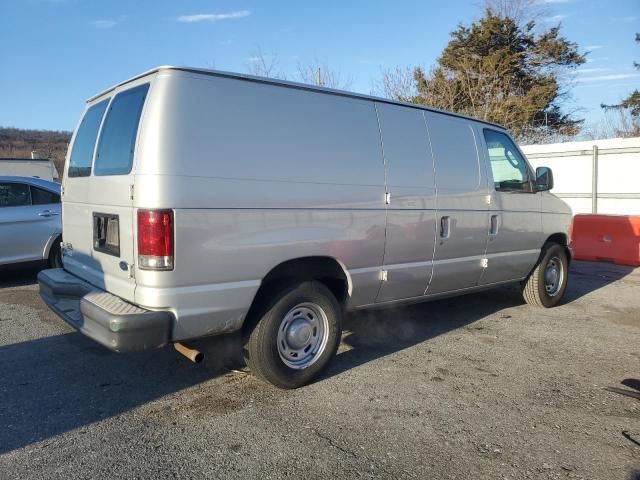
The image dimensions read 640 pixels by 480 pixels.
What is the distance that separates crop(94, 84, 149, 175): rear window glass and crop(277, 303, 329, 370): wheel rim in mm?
1584

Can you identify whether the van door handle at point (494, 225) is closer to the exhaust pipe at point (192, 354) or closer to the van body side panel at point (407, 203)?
the van body side panel at point (407, 203)

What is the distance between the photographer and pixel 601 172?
13172mm

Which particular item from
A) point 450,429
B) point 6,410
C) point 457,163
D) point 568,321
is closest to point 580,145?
point 568,321

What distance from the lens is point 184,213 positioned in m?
3.25

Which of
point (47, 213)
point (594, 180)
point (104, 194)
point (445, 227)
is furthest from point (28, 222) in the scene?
point (594, 180)

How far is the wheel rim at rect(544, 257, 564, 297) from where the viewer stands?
6.68 meters

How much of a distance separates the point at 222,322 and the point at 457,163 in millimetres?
2907

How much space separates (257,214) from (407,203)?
1547mm

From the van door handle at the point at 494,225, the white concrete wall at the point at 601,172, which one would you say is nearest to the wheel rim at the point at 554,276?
the van door handle at the point at 494,225

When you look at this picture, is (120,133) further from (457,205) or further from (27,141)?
(27,141)

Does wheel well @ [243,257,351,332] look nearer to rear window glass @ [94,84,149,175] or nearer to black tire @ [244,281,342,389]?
black tire @ [244,281,342,389]

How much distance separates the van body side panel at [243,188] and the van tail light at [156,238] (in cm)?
5

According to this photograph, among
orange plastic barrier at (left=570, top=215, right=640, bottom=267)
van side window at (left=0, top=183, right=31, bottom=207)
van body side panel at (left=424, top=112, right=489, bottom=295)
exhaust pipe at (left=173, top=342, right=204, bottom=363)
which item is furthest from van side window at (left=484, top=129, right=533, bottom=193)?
van side window at (left=0, top=183, right=31, bottom=207)

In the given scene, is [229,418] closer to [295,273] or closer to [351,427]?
[351,427]
